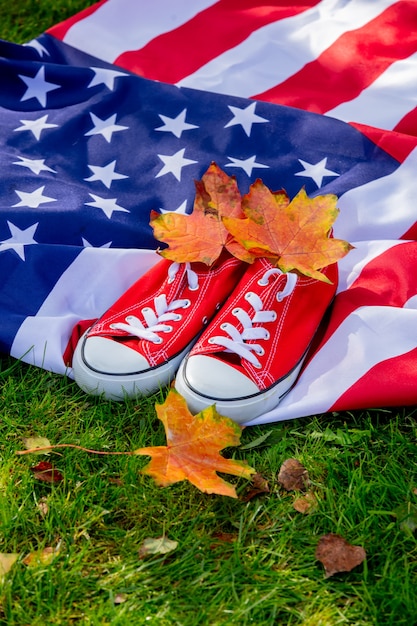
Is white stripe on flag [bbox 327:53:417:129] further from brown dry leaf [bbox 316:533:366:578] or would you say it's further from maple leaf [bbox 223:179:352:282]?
brown dry leaf [bbox 316:533:366:578]

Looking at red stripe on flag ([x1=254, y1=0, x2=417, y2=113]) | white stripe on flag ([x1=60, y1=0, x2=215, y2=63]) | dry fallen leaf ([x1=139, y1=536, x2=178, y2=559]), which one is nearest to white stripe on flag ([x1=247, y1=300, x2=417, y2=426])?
dry fallen leaf ([x1=139, y1=536, x2=178, y2=559])

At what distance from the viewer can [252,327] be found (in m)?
1.85

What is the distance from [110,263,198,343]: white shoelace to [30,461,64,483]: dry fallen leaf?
38 centimetres

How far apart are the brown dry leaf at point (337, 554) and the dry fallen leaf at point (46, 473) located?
1.93 feet

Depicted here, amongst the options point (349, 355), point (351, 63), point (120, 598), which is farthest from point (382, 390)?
point (351, 63)

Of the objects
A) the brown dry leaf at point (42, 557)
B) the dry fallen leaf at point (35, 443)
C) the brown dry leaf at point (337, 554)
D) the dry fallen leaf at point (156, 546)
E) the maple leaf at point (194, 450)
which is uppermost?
→ the maple leaf at point (194, 450)

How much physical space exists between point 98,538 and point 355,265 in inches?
39.9

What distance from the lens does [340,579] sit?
1479 mm

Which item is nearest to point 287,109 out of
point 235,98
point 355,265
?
point 235,98

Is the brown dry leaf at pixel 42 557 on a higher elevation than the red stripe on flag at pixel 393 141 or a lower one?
lower

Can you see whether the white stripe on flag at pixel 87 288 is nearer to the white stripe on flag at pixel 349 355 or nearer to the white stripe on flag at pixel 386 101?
the white stripe on flag at pixel 349 355

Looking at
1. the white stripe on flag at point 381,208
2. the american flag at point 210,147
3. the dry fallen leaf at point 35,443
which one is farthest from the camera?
the white stripe on flag at point 381,208

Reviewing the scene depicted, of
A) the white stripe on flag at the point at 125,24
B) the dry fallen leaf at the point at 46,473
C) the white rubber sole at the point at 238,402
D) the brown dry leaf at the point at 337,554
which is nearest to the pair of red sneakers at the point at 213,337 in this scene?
the white rubber sole at the point at 238,402

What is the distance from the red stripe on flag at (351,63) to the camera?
2.54m
